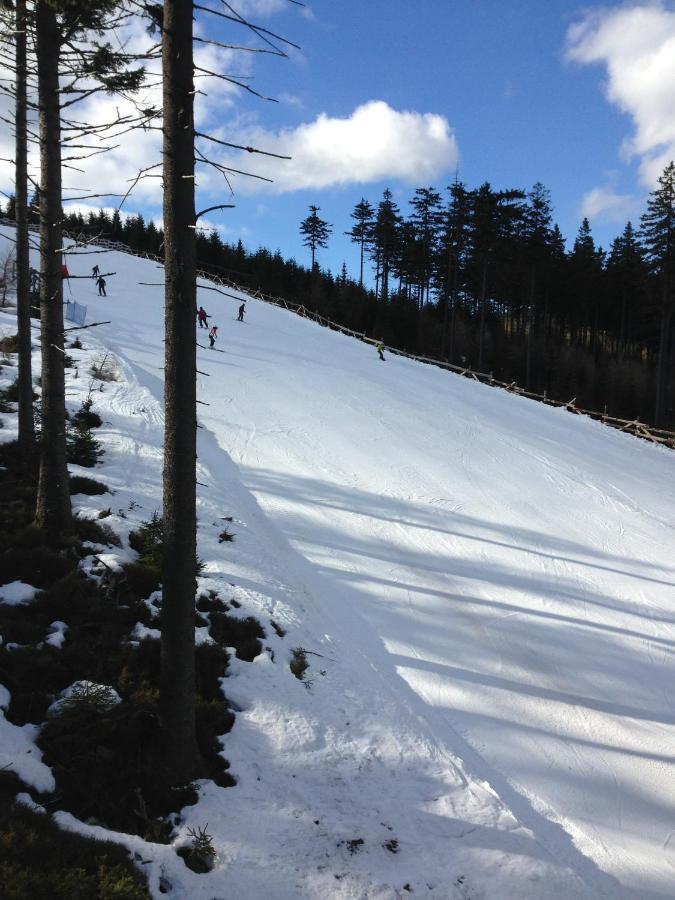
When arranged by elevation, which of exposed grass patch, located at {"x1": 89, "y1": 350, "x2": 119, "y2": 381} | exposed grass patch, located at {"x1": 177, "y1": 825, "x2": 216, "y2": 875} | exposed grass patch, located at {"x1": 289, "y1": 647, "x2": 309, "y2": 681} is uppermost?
exposed grass patch, located at {"x1": 89, "y1": 350, "x2": 119, "y2": 381}

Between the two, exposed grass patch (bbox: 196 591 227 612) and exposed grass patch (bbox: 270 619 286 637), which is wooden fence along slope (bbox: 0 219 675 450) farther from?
exposed grass patch (bbox: 270 619 286 637)

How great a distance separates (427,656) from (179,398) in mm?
5600

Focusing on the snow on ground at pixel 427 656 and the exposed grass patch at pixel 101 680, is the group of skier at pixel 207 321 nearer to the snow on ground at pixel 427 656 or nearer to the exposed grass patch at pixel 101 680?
the snow on ground at pixel 427 656

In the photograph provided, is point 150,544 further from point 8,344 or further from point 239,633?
point 8,344

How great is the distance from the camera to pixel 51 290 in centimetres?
739

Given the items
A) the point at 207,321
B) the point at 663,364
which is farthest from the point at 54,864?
the point at 663,364

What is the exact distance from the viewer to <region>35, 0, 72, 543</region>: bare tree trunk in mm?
7121

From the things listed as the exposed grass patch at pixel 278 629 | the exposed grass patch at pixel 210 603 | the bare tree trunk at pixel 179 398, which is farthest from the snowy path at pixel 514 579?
the bare tree trunk at pixel 179 398

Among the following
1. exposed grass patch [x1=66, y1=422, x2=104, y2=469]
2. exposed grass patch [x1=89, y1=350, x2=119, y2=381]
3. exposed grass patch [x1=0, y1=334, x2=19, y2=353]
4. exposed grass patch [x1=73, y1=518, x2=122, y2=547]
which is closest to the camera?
exposed grass patch [x1=73, y1=518, x2=122, y2=547]

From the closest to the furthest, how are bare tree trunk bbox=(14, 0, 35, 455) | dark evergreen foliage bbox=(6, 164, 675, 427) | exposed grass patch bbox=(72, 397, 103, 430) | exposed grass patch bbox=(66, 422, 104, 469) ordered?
bare tree trunk bbox=(14, 0, 35, 455) < exposed grass patch bbox=(66, 422, 104, 469) < exposed grass patch bbox=(72, 397, 103, 430) < dark evergreen foliage bbox=(6, 164, 675, 427)

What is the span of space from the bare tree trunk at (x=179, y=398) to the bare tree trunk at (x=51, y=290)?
3641 millimetres

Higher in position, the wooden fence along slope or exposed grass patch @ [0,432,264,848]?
the wooden fence along slope

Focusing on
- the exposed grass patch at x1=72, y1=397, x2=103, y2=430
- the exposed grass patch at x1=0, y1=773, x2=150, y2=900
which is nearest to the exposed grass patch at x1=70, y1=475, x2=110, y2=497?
the exposed grass patch at x1=72, y1=397, x2=103, y2=430

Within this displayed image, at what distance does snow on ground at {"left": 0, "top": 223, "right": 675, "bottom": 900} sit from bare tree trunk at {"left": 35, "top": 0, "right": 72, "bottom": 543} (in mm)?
1041
